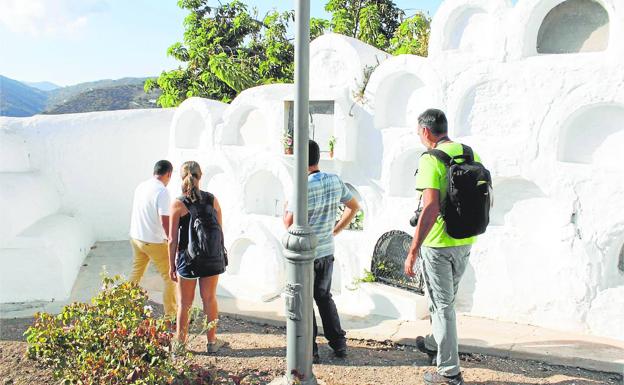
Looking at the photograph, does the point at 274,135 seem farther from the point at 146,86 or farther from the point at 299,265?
the point at 146,86

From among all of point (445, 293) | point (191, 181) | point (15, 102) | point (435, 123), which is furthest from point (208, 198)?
point (15, 102)

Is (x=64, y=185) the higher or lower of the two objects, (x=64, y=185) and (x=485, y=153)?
the lower

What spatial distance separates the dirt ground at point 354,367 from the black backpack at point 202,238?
77cm

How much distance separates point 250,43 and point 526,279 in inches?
450

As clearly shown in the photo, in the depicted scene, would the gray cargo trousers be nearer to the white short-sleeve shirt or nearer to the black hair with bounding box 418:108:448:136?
the black hair with bounding box 418:108:448:136

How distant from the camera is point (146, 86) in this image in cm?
1633

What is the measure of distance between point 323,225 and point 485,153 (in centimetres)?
240

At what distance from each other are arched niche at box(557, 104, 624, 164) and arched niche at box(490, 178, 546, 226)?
1.45 ft

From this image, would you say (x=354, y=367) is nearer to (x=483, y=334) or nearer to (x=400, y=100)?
(x=483, y=334)

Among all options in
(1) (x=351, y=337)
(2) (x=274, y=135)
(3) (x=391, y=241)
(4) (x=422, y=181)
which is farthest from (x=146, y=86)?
(4) (x=422, y=181)

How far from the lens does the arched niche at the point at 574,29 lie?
5059mm

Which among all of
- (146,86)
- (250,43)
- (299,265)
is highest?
(250,43)

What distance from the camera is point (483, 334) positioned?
4973mm

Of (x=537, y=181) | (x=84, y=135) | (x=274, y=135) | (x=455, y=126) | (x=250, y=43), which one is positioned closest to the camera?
(x=537, y=181)
